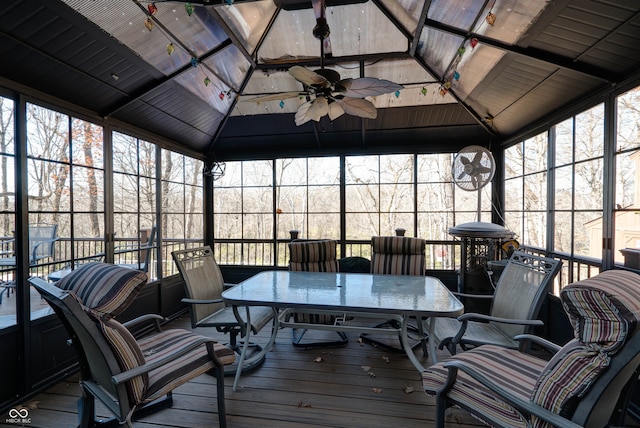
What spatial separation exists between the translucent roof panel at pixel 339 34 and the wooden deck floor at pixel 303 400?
11.0ft

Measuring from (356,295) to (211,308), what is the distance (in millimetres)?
1452

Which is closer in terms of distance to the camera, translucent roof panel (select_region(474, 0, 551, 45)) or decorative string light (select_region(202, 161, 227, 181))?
translucent roof panel (select_region(474, 0, 551, 45))

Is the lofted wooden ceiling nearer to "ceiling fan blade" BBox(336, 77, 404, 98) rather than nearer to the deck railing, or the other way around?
"ceiling fan blade" BBox(336, 77, 404, 98)

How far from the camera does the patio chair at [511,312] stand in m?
2.03

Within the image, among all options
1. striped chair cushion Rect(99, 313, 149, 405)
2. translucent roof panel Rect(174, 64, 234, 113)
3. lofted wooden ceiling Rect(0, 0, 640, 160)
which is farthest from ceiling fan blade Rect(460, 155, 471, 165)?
striped chair cushion Rect(99, 313, 149, 405)

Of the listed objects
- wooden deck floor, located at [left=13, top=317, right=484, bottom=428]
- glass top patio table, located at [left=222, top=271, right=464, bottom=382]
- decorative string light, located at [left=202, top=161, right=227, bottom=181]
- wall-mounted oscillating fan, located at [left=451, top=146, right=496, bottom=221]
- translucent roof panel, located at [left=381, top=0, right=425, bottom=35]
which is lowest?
wooden deck floor, located at [left=13, top=317, right=484, bottom=428]

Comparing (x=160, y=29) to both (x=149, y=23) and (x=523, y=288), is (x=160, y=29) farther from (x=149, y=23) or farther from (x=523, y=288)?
(x=523, y=288)

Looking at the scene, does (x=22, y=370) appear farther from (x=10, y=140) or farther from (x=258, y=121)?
(x=258, y=121)

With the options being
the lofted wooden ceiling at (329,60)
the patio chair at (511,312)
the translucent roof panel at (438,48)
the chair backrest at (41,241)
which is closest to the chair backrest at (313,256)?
the patio chair at (511,312)

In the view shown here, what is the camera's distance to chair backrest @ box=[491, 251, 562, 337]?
2.02 metres

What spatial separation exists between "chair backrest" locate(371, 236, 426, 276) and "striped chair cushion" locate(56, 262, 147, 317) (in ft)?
7.94

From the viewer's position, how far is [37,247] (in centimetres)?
244

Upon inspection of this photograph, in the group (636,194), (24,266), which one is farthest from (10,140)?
(636,194)

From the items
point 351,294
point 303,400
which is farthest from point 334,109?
point 303,400
